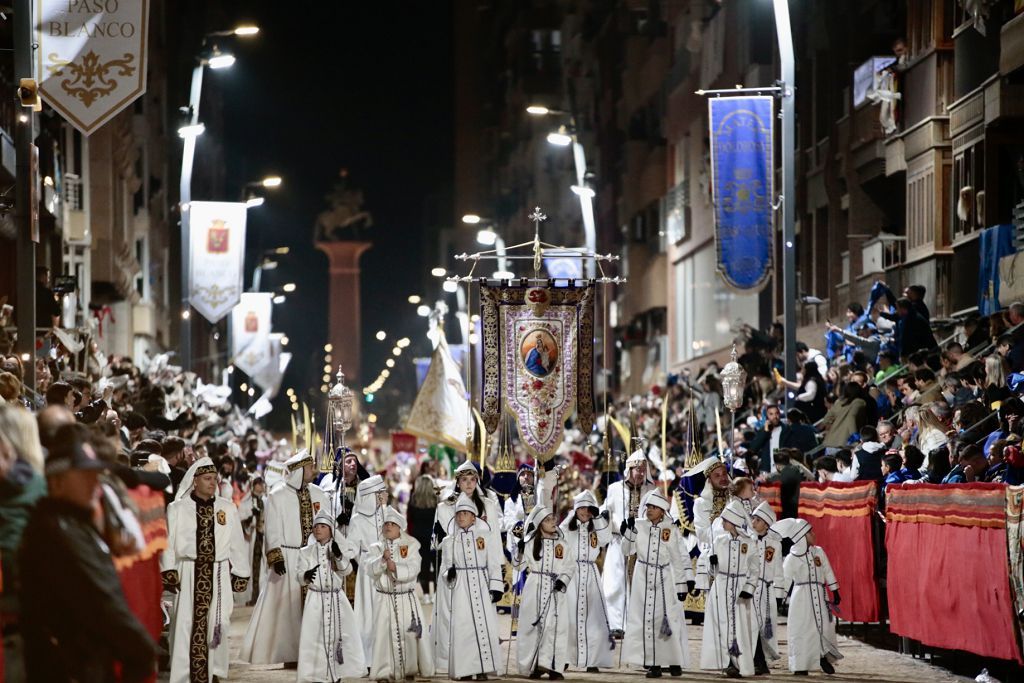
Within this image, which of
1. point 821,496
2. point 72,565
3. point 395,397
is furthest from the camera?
point 395,397

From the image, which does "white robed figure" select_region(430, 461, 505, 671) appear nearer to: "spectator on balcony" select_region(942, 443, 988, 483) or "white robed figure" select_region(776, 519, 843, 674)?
"white robed figure" select_region(776, 519, 843, 674)

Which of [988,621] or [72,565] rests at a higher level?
[72,565]

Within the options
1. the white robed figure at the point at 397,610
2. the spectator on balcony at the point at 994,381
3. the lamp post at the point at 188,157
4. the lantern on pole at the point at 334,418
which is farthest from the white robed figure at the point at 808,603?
the lamp post at the point at 188,157

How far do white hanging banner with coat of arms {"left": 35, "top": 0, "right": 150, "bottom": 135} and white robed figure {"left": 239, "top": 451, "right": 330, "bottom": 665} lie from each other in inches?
151

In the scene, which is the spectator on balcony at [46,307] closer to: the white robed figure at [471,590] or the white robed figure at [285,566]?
the white robed figure at [285,566]

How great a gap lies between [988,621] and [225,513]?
638 cm

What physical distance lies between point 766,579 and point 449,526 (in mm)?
3140

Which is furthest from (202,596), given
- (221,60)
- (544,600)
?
(221,60)

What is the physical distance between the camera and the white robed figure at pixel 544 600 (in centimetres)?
1752

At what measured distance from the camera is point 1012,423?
15.7 meters

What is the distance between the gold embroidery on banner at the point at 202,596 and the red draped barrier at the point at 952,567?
6333 millimetres

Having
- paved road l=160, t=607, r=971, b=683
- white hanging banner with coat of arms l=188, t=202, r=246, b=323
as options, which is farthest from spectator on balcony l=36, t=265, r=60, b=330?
paved road l=160, t=607, r=971, b=683

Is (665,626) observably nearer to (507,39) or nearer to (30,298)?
(30,298)

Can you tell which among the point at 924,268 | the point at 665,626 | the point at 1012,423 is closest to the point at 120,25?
the point at 665,626
